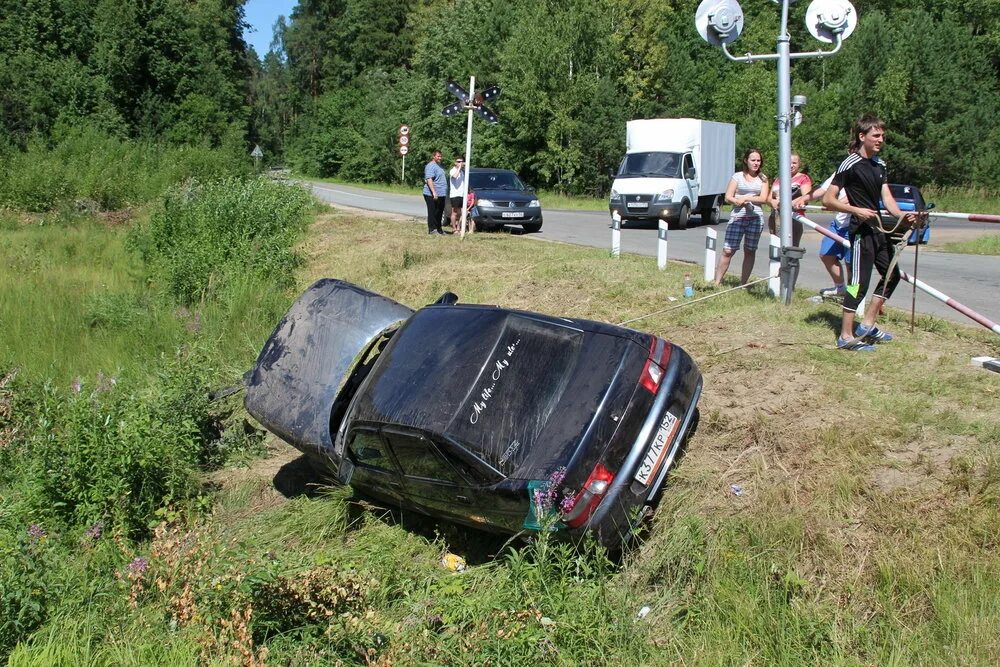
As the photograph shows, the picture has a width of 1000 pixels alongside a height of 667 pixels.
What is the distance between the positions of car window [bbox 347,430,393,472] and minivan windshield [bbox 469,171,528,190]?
15996mm

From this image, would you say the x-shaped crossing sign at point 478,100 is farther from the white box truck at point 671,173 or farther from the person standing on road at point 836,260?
the person standing on road at point 836,260

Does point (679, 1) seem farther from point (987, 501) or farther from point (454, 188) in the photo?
point (987, 501)

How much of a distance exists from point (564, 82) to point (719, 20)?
3478 centimetres

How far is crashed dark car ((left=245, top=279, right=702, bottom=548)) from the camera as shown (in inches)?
215

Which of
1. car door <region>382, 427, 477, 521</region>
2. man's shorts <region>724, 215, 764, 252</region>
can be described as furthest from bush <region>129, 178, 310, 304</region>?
car door <region>382, 427, 477, 521</region>

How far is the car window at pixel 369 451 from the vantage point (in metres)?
5.98

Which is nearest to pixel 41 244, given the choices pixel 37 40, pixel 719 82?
pixel 37 40

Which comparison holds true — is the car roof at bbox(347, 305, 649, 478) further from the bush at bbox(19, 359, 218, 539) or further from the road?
the road

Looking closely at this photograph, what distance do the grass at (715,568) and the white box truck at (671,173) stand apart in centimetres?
1546

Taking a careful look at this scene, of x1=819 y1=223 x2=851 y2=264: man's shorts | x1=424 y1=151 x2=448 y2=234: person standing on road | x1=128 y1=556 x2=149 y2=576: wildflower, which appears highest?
x1=424 y1=151 x2=448 y2=234: person standing on road

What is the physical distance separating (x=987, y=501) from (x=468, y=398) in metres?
3.09

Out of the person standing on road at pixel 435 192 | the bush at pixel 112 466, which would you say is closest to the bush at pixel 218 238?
the person standing on road at pixel 435 192

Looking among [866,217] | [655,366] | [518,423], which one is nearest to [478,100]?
[866,217]

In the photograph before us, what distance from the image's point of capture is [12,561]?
588 centimetres
